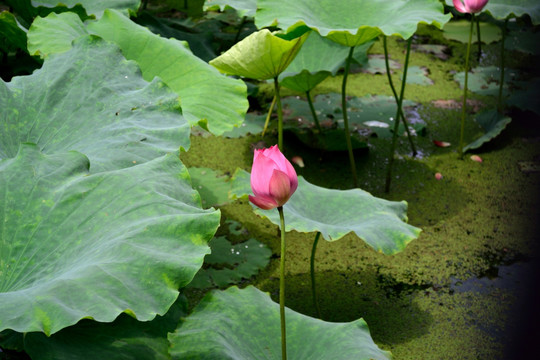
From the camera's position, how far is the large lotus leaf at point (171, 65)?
1991 millimetres

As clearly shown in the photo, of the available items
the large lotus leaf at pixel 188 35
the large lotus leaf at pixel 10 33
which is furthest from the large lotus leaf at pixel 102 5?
the large lotus leaf at pixel 188 35

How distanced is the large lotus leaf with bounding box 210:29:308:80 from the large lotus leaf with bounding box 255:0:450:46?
201mm

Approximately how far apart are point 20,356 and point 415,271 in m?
1.22

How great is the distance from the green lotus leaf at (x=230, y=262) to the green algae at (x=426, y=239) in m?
0.04

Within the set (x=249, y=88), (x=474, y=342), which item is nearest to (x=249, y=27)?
(x=249, y=88)

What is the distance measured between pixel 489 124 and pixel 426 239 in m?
1.00

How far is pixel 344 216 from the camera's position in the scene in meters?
1.72

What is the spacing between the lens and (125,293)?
107 centimetres

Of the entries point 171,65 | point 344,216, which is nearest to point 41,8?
point 171,65

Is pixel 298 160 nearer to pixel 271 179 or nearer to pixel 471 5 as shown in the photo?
pixel 471 5

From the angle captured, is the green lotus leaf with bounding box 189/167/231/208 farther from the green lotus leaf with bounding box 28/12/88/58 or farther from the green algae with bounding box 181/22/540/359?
the green lotus leaf with bounding box 28/12/88/58

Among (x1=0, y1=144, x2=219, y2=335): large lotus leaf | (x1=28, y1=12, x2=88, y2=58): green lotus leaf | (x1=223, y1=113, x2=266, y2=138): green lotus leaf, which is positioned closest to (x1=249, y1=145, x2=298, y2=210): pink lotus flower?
(x1=0, y1=144, x2=219, y2=335): large lotus leaf

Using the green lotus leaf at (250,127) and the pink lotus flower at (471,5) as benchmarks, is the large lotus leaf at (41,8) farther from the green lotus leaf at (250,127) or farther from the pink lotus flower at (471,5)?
the pink lotus flower at (471,5)

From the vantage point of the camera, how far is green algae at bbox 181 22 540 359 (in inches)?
69.8
